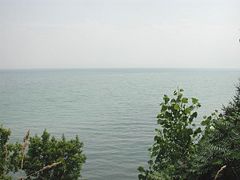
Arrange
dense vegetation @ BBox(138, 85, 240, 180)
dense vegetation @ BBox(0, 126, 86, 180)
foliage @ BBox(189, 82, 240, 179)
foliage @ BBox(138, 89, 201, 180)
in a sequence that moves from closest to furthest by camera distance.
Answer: foliage @ BBox(189, 82, 240, 179)
dense vegetation @ BBox(138, 85, 240, 180)
foliage @ BBox(138, 89, 201, 180)
dense vegetation @ BBox(0, 126, 86, 180)

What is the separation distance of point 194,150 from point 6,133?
346 inches

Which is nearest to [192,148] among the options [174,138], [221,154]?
[174,138]

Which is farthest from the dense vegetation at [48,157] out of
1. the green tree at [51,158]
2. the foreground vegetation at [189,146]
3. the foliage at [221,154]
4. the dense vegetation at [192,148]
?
the foliage at [221,154]

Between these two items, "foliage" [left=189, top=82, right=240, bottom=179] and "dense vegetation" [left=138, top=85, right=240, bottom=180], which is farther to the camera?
"dense vegetation" [left=138, top=85, right=240, bottom=180]

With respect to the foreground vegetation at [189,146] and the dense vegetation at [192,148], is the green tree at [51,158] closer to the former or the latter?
the foreground vegetation at [189,146]

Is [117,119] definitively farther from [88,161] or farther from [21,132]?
[88,161]

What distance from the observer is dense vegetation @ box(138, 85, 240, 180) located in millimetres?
5434

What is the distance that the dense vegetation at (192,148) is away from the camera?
17.8 ft

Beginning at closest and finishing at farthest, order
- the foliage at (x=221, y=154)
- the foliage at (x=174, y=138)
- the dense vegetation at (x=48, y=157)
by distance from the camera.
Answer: the foliage at (x=221, y=154) → the foliage at (x=174, y=138) → the dense vegetation at (x=48, y=157)

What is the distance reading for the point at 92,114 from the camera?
2425 inches

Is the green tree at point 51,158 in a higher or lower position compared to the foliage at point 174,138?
lower

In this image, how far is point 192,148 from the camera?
673 centimetres

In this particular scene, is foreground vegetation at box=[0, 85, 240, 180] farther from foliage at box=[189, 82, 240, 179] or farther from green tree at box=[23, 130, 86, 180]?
green tree at box=[23, 130, 86, 180]

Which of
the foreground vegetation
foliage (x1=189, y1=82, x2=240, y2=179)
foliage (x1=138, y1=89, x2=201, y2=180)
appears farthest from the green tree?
foliage (x1=189, y1=82, x2=240, y2=179)
